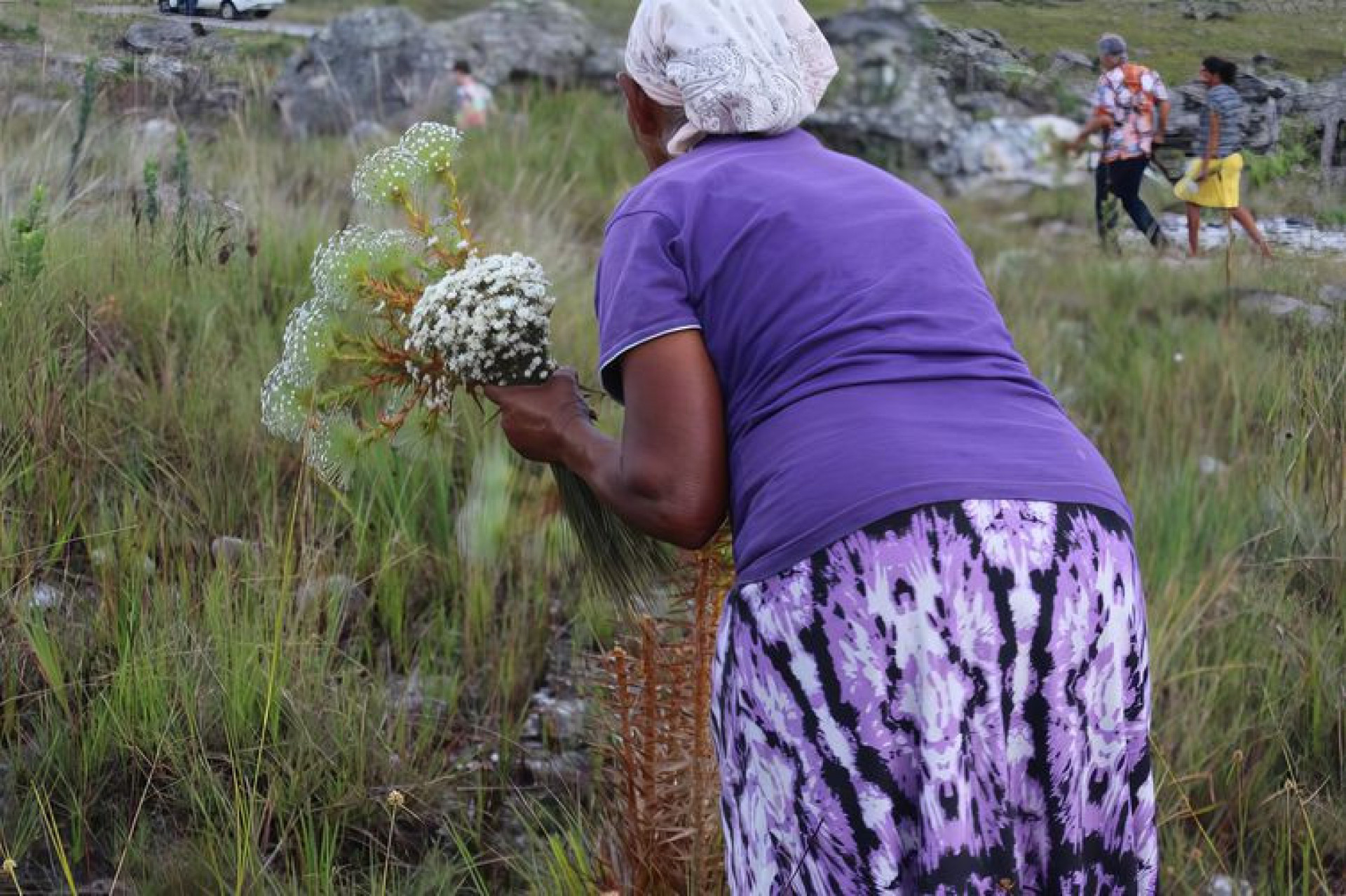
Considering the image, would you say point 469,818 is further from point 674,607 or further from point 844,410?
point 844,410

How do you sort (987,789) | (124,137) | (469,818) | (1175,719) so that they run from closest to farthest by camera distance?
(987,789) < (469,818) < (1175,719) < (124,137)

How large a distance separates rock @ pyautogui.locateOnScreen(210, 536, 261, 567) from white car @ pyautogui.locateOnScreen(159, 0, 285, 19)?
1239mm

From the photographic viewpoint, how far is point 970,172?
867 centimetres

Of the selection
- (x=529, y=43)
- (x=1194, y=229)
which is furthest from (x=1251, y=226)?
(x=529, y=43)

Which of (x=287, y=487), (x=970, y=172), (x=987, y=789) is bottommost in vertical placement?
(x=970, y=172)

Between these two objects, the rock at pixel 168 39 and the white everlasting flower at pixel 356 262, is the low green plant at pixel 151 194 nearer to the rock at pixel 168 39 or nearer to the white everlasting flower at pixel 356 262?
the rock at pixel 168 39

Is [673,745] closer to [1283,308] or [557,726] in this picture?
[557,726]

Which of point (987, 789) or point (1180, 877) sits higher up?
point (987, 789)

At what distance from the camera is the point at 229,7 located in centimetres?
362

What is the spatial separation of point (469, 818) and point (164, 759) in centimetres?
63

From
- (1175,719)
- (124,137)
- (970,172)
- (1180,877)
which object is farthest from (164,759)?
(970,172)

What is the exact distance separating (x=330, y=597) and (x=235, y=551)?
299 millimetres

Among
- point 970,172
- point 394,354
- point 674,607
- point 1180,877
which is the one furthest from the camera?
point 970,172

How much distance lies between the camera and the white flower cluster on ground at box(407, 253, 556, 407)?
2.05 metres
